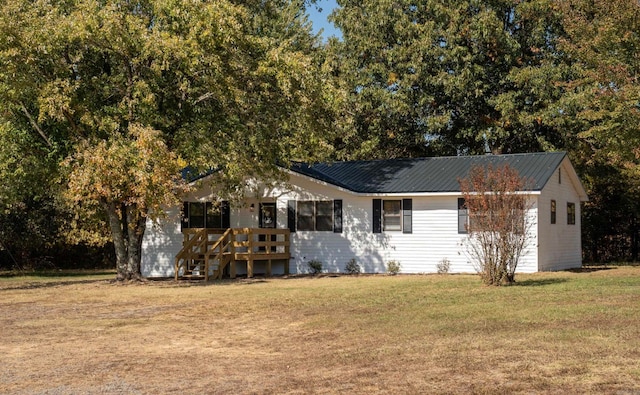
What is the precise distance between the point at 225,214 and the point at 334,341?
59.1 ft

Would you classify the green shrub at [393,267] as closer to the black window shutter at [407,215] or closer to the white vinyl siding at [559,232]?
the black window shutter at [407,215]

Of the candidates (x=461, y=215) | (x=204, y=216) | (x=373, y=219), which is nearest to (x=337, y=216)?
(x=373, y=219)

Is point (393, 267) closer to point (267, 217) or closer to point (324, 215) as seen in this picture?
point (324, 215)

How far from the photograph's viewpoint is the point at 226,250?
2680 cm

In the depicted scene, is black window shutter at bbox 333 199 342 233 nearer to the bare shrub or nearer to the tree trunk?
the tree trunk

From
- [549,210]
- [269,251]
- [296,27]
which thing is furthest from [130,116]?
[296,27]

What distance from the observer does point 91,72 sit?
23.1 metres

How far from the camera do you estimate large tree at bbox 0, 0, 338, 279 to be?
20.4 metres

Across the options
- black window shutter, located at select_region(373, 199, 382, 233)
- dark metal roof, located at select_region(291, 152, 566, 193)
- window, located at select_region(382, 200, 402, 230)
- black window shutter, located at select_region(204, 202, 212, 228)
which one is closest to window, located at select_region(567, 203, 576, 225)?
dark metal roof, located at select_region(291, 152, 566, 193)

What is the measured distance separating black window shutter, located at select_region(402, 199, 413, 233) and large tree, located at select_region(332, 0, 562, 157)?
6.87 metres

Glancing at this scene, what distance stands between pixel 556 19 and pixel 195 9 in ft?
58.8

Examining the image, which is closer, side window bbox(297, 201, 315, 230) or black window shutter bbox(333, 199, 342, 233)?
black window shutter bbox(333, 199, 342, 233)

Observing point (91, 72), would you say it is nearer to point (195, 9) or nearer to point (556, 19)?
point (195, 9)

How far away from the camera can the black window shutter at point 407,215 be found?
26.9m
